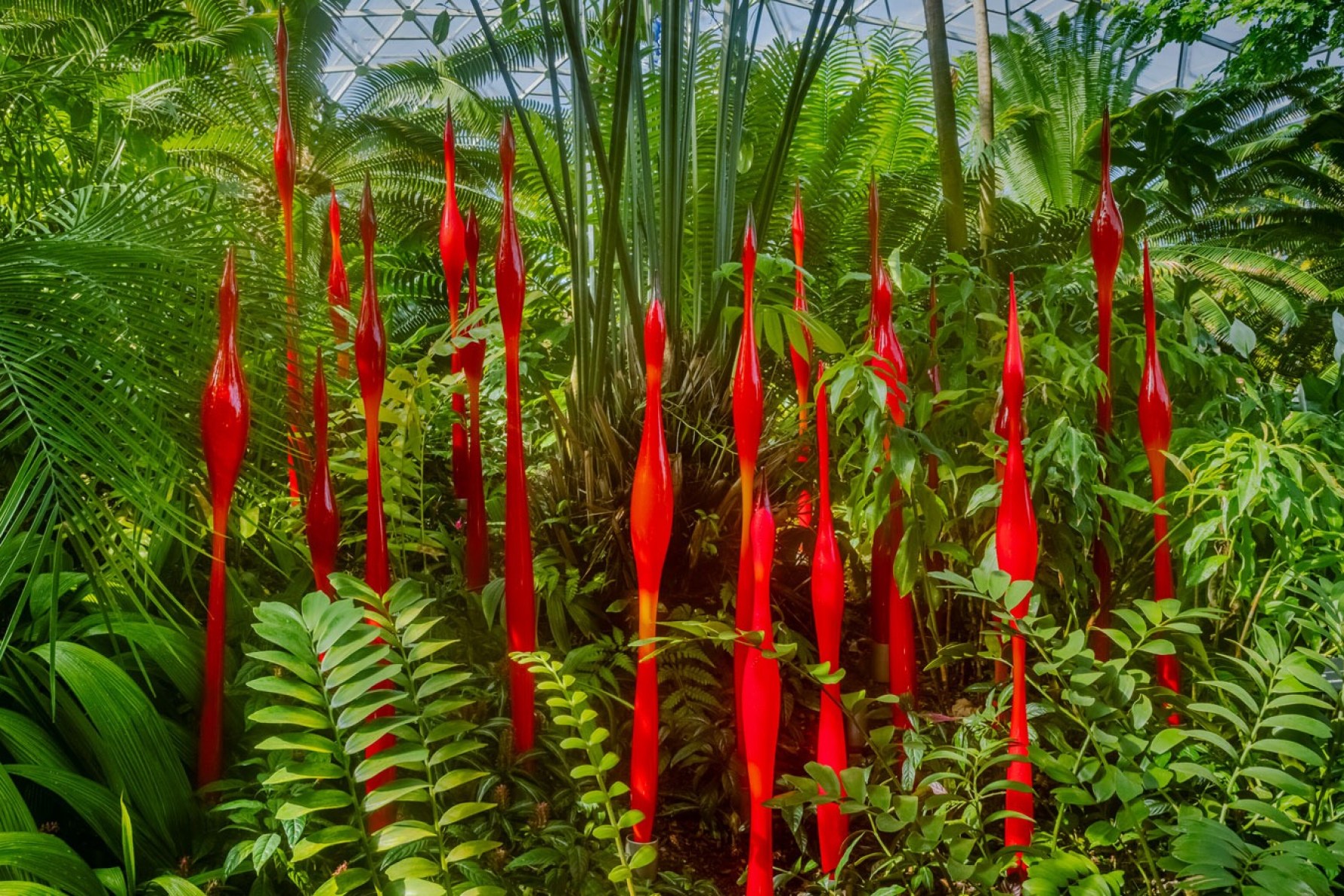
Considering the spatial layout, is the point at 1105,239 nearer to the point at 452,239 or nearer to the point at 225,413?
the point at 452,239

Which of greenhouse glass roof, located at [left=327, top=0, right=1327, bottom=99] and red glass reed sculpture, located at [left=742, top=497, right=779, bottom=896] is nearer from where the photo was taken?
red glass reed sculpture, located at [left=742, top=497, right=779, bottom=896]

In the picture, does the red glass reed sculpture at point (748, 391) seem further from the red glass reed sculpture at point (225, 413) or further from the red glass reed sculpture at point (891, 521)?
the red glass reed sculpture at point (225, 413)

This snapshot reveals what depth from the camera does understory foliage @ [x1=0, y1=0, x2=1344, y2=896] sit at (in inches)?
24.9

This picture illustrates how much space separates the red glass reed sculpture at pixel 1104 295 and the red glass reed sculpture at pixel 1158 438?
0.11ft

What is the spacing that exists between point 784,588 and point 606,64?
76 centimetres

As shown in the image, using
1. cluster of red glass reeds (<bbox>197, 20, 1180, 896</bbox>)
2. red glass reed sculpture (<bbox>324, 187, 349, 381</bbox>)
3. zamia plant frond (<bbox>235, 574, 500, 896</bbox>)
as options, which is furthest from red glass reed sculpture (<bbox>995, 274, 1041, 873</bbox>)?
red glass reed sculpture (<bbox>324, 187, 349, 381</bbox>)

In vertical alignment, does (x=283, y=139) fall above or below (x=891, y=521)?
above

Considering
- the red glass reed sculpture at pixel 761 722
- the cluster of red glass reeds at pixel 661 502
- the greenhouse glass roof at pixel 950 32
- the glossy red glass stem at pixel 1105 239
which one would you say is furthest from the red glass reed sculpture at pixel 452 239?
the greenhouse glass roof at pixel 950 32

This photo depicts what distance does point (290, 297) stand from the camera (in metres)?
0.86

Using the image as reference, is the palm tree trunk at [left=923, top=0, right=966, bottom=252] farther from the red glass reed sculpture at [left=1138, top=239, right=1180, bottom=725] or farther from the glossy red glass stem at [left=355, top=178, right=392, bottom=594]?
the glossy red glass stem at [left=355, top=178, right=392, bottom=594]

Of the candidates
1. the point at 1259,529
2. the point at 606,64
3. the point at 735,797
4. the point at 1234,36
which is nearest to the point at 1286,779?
the point at 1259,529

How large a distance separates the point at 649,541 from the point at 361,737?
249mm

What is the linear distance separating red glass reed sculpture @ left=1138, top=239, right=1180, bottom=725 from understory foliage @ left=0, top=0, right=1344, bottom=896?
0.03 metres

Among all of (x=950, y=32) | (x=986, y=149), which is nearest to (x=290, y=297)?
(x=986, y=149)
